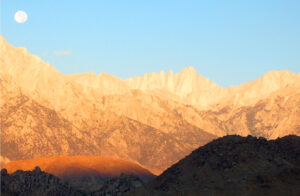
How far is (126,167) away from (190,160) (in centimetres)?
12903

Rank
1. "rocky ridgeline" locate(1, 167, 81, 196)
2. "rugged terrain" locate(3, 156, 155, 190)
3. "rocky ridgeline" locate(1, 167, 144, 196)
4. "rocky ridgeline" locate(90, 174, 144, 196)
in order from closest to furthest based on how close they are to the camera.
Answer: "rocky ridgeline" locate(90, 174, 144, 196) < "rocky ridgeline" locate(1, 167, 144, 196) < "rocky ridgeline" locate(1, 167, 81, 196) < "rugged terrain" locate(3, 156, 155, 190)

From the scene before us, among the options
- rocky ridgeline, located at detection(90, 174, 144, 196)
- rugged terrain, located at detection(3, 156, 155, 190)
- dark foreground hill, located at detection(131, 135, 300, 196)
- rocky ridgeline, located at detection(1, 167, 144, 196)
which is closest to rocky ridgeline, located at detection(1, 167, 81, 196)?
rocky ridgeline, located at detection(1, 167, 144, 196)

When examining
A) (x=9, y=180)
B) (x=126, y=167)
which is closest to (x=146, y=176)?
(x=126, y=167)

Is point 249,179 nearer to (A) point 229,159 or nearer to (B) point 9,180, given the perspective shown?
(A) point 229,159

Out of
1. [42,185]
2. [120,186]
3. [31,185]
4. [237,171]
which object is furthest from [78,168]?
[237,171]

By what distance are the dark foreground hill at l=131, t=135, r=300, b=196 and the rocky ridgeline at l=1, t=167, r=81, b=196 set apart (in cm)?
2228

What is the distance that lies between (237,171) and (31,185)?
36.9 meters

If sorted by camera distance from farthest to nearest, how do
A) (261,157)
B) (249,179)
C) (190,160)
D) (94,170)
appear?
(94,170) < (190,160) < (261,157) < (249,179)

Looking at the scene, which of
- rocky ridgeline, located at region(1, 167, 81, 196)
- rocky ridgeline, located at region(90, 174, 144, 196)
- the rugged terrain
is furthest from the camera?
the rugged terrain

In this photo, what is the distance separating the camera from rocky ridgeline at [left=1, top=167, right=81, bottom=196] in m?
86.2

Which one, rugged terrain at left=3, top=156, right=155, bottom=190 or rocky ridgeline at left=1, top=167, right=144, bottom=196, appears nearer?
rocky ridgeline at left=1, top=167, right=144, bottom=196

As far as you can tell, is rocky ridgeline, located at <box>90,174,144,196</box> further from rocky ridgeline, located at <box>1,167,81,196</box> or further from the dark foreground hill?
the dark foreground hill

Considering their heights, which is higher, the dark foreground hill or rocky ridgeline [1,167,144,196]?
the dark foreground hill

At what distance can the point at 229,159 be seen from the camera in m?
67.9
